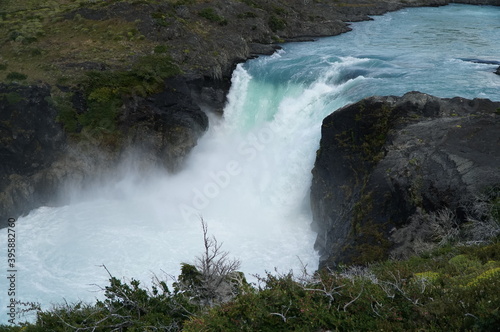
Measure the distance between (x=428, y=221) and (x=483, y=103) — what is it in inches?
333

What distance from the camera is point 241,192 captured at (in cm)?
2784

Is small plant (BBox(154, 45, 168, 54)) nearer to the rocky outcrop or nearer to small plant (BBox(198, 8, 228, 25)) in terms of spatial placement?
Answer: the rocky outcrop

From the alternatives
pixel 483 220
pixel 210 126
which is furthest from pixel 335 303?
pixel 210 126

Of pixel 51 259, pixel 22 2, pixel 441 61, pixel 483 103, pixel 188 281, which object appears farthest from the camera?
pixel 22 2

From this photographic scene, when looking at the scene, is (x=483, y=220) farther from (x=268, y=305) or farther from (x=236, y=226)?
(x=236, y=226)

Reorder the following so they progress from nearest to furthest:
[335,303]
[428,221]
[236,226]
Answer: [335,303] < [428,221] < [236,226]

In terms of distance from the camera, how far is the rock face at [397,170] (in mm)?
16156

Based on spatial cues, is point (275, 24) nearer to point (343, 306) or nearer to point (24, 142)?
point (24, 142)

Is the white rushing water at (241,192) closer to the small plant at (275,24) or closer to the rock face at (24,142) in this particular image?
the rock face at (24,142)

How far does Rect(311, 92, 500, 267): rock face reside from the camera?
16156 millimetres

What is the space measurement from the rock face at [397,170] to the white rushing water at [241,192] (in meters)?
3.20

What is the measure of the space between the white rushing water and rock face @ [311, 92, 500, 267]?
3199 millimetres

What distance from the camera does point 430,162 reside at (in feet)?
57.3

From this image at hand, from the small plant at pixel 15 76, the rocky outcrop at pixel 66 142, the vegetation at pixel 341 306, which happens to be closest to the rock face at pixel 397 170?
the vegetation at pixel 341 306
